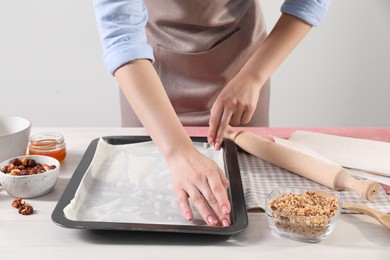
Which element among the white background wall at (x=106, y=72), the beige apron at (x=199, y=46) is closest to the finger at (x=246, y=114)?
the beige apron at (x=199, y=46)

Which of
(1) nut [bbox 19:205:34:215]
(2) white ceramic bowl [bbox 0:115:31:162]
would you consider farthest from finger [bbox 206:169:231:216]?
(2) white ceramic bowl [bbox 0:115:31:162]

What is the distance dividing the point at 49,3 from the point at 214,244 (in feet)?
6.70

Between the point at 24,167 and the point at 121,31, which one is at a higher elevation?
the point at 121,31

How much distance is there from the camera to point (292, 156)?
1.25 meters

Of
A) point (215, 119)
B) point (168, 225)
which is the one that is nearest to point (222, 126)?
point (215, 119)

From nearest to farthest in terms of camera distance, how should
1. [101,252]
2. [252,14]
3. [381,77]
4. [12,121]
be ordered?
[101,252] → [12,121] → [252,14] → [381,77]

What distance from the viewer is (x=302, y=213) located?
39.8 inches

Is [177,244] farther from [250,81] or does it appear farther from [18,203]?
[250,81]

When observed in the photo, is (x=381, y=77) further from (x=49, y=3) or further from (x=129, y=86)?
(x=129, y=86)

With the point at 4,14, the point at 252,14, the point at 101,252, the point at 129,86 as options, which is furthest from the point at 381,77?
the point at 101,252

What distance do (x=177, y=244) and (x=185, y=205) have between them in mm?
83

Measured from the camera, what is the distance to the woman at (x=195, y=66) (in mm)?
1090

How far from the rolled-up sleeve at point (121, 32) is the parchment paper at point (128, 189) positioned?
191mm

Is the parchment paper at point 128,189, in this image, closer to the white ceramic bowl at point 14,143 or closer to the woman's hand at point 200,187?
the woman's hand at point 200,187
